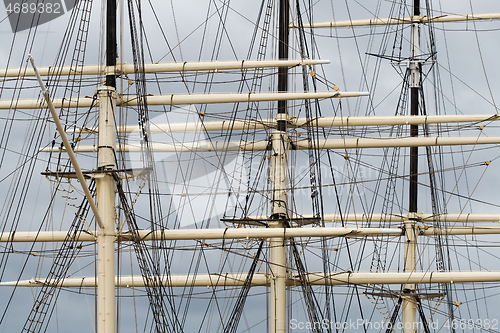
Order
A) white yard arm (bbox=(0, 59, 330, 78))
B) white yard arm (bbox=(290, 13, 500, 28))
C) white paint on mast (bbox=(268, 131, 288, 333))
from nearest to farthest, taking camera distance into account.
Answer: white yard arm (bbox=(0, 59, 330, 78))
white paint on mast (bbox=(268, 131, 288, 333))
white yard arm (bbox=(290, 13, 500, 28))

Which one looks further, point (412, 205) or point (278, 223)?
point (412, 205)

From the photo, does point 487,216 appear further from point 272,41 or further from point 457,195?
point 272,41

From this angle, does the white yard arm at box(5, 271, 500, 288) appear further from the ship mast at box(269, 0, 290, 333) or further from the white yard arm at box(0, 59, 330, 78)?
the white yard arm at box(0, 59, 330, 78)

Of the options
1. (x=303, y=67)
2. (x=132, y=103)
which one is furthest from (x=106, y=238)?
(x=303, y=67)

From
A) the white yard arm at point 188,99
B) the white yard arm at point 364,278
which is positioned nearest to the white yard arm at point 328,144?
the white yard arm at point 188,99

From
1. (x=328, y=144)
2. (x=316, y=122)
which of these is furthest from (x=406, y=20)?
(x=316, y=122)

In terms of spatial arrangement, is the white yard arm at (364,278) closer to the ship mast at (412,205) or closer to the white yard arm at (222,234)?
the white yard arm at (222,234)

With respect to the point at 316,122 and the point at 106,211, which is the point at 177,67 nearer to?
the point at 106,211

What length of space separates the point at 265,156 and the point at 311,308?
614 cm

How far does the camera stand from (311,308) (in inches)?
1436

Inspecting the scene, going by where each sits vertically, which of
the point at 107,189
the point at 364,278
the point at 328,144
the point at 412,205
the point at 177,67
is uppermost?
Result: the point at 328,144

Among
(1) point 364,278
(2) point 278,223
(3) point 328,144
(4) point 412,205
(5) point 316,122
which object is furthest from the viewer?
(4) point 412,205

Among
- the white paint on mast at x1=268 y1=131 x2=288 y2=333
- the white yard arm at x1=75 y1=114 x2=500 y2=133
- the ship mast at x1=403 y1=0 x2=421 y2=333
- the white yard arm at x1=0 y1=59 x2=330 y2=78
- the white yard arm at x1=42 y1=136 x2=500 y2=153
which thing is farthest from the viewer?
the ship mast at x1=403 y1=0 x2=421 y2=333

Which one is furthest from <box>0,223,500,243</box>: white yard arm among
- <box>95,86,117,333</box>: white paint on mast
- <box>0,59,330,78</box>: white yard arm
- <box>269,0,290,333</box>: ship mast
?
<box>0,59,330,78</box>: white yard arm
